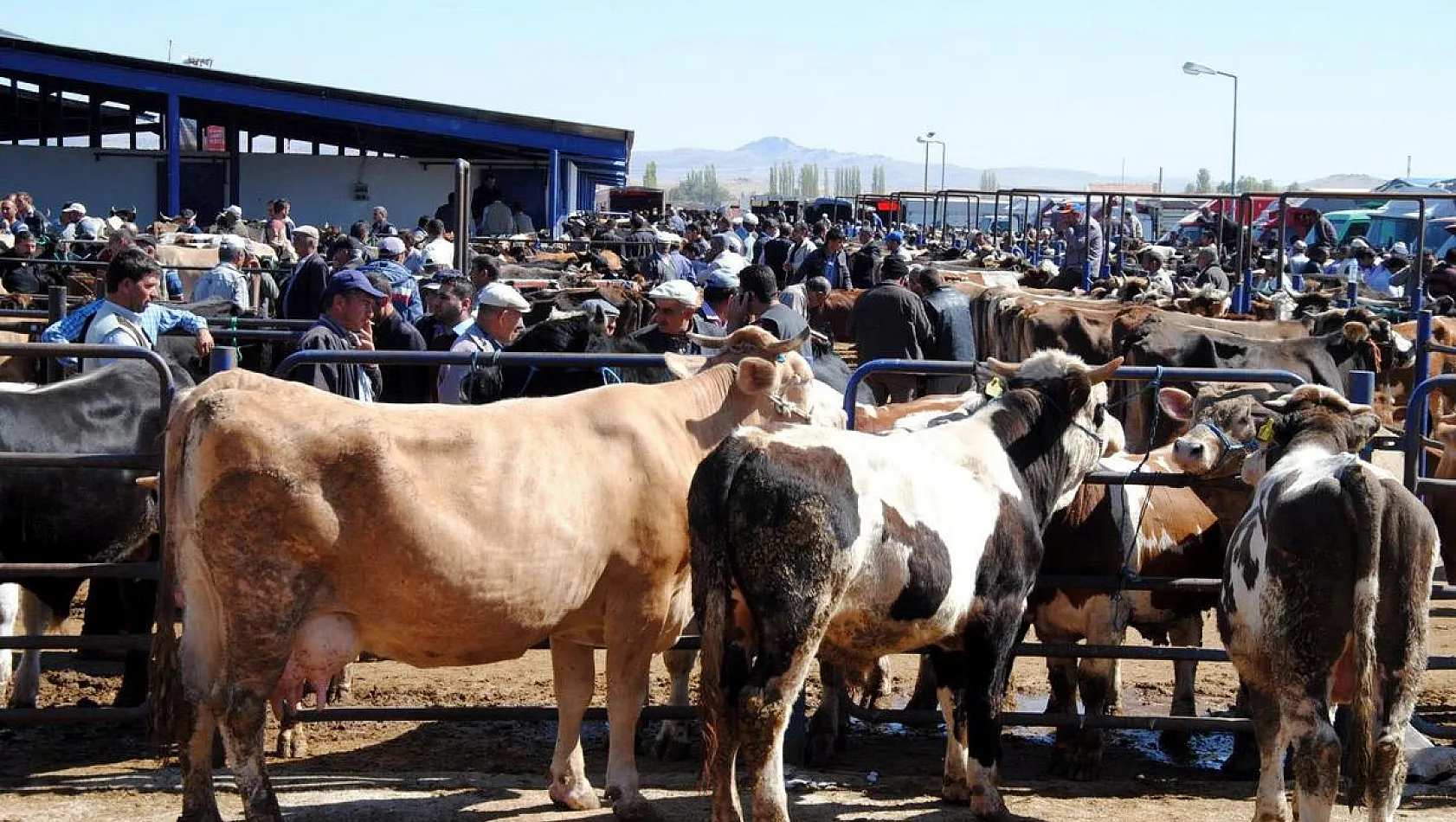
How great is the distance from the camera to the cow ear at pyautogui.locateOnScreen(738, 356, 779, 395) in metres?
6.39

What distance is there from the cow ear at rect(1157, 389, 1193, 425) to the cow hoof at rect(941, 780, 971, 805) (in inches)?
70.8

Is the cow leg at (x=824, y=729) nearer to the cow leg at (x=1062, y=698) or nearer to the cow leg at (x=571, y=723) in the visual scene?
the cow leg at (x=1062, y=698)

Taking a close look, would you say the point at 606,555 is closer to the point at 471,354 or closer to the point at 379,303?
the point at 471,354

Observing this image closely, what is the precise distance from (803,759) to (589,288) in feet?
32.5

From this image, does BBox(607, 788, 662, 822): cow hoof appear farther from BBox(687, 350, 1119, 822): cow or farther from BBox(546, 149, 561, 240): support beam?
BBox(546, 149, 561, 240): support beam

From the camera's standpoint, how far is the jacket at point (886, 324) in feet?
48.9

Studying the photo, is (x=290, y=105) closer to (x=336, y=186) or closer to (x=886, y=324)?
(x=336, y=186)

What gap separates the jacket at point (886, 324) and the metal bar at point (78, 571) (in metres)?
9.05

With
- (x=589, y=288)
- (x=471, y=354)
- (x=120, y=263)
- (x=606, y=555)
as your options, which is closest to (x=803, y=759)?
(x=606, y=555)

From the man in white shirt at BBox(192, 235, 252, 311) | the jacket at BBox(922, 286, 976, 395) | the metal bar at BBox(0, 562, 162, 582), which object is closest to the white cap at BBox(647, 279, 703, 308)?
the metal bar at BBox(0, 562, 162, 582)

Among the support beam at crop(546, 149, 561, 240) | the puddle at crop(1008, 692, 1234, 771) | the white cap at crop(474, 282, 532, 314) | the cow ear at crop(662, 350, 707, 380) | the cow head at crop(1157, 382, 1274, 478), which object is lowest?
the puddle at crop(1008, 692, 1234, 771)

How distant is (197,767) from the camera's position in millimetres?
5605

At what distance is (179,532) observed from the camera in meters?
5.59

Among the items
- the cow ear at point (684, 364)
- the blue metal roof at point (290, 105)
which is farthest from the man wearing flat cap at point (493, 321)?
the blue metal roof at point (290, 105)
